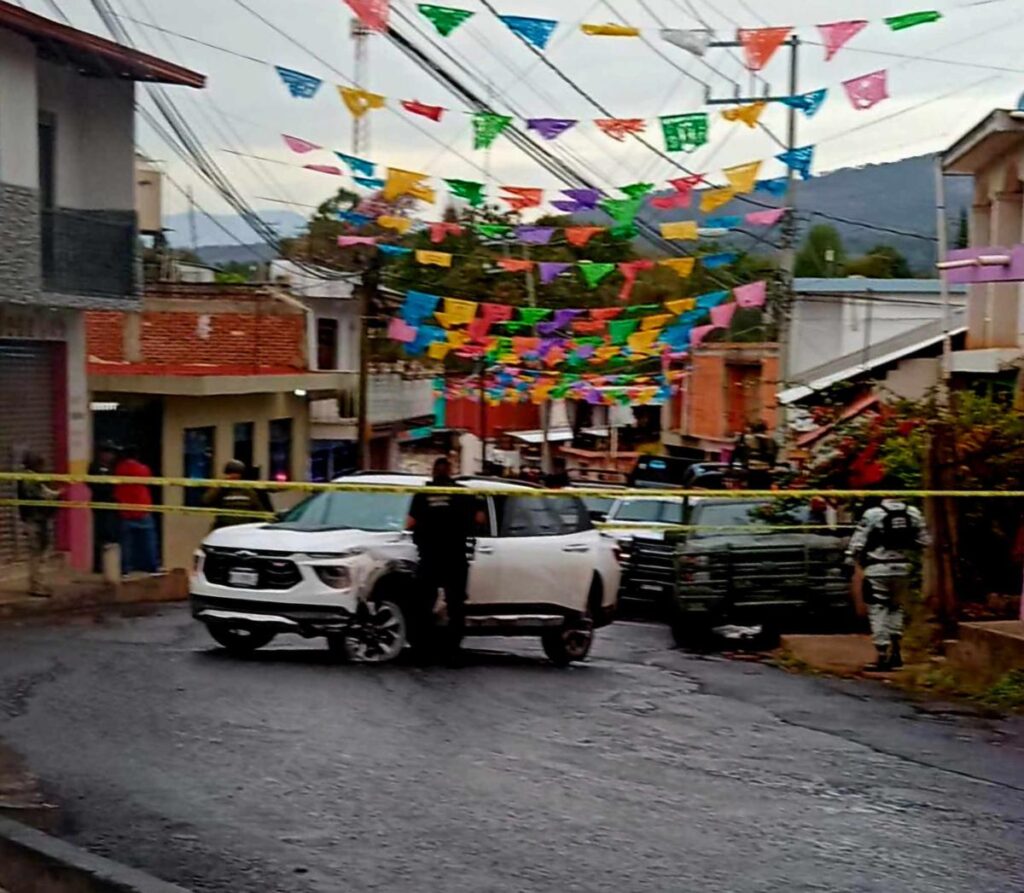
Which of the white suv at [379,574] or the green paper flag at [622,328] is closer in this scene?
the white suv at [379,574]

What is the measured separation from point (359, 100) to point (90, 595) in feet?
26.1

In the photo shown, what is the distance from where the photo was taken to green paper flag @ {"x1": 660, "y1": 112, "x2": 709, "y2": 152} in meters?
18.6

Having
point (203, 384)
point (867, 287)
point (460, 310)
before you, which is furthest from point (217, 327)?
point (867, 287)

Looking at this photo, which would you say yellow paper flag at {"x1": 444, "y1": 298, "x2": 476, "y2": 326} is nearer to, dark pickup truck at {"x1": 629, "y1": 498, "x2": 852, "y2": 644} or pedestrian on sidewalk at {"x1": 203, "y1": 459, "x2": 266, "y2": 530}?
pedestrian on sidewalk at {"x1": 203, "y1": 459, "x2": 266, "y2": 530}

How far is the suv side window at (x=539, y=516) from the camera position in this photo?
15.9m

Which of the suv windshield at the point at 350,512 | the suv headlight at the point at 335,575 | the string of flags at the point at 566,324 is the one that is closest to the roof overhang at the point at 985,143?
the string of flags at the point at 566,324

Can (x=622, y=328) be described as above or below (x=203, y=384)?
above

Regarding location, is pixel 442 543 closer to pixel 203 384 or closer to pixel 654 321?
pixel 654 321

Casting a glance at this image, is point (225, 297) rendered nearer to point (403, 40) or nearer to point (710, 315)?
point (710, 315)

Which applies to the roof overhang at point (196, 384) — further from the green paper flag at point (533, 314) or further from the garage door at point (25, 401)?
the green paper flag at point (533, 314)

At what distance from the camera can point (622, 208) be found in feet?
69.4

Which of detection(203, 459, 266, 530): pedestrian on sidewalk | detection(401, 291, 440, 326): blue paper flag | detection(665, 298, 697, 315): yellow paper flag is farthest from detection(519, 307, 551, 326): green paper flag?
detection(203, 459, 266, 530): pedestrian on sidewalk

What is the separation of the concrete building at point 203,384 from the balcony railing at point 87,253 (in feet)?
4.00

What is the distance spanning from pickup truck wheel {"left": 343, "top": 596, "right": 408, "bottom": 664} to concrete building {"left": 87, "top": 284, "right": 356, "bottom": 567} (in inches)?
539
